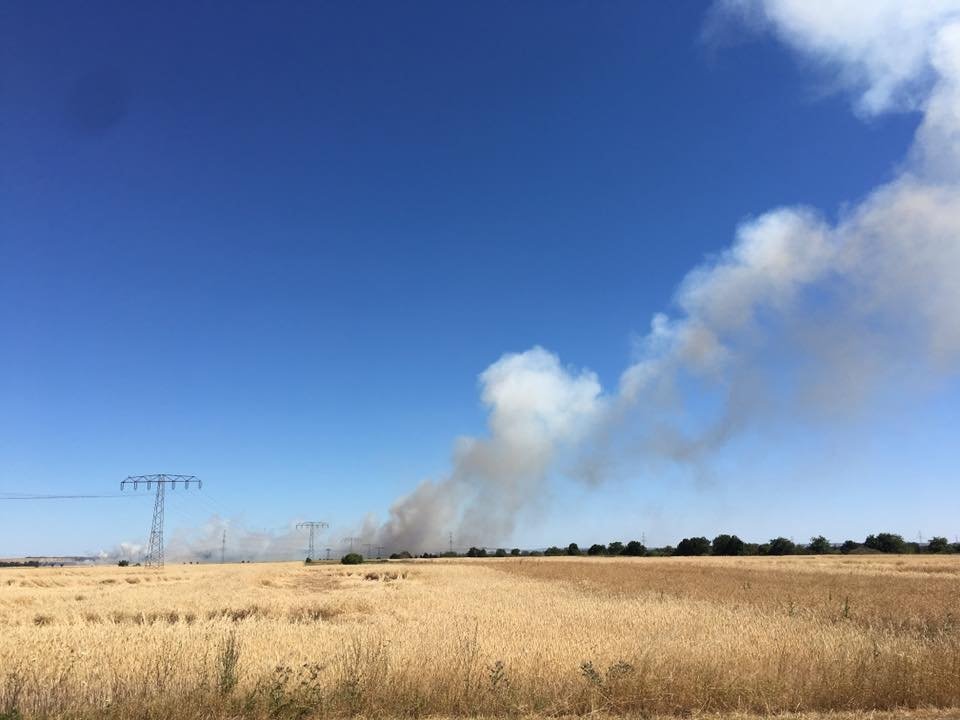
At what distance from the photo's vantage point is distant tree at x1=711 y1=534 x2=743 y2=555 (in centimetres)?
16900

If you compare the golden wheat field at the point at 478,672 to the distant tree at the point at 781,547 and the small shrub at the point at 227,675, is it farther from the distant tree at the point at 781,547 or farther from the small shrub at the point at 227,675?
the distant tree at the point at 781,547

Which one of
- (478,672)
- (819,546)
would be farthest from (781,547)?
(478,672)

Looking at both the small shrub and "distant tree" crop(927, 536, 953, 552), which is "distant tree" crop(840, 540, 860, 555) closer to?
"distant tree" crop(927, 536, 953, 552)

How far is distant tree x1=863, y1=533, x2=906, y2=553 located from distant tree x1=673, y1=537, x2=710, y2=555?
40198 millimetres

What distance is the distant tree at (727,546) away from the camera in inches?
6654

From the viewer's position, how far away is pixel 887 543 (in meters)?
159

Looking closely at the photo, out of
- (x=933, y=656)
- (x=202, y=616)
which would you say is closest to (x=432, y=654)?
(x=933, y=656)

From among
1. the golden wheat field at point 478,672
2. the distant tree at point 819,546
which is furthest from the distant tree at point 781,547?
the golden wheat field at point 478,672

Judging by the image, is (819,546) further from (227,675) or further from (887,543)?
(227,675)


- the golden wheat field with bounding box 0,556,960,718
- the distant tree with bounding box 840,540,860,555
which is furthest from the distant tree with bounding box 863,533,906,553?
the golden wheat field with bounding box 0,556,960,718

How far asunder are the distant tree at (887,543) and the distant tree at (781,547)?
801 inches

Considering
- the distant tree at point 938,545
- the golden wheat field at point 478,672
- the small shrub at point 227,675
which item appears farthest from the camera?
the distant tree at point 938,545

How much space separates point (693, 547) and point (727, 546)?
41.9 feet

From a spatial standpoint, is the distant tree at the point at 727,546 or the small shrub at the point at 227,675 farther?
the distant tree at the point at 727,546
